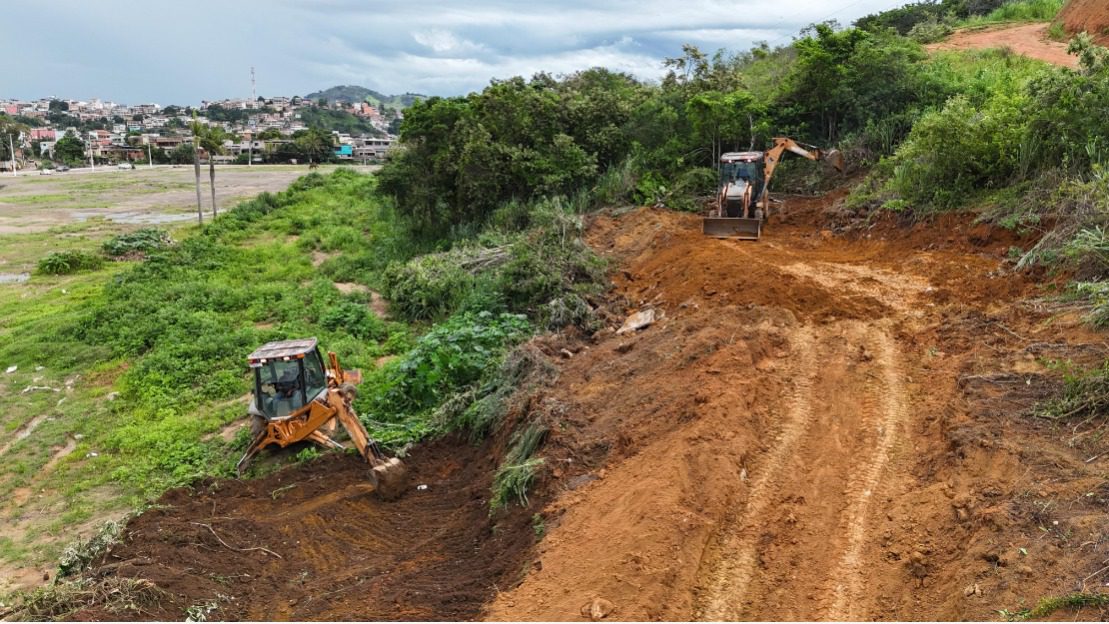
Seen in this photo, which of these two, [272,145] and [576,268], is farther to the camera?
[272,145]

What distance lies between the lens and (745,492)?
736 cm

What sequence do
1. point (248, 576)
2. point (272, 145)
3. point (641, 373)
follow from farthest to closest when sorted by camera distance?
1. point (272, 145)
2. point (641, 373)
3. point (248, 576)

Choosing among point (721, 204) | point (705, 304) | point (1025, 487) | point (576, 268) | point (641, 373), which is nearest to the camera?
point (1025, 487)

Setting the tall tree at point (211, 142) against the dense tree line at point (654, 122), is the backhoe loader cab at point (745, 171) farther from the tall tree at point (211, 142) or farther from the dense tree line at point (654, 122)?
the tall tree at point (211, 142)

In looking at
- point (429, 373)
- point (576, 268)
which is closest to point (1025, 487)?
point (429, 373)

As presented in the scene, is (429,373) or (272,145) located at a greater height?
(272,145)

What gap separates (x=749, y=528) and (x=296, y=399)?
298 inches

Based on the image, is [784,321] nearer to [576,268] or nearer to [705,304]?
[705,304]

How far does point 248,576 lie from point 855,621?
655 cm

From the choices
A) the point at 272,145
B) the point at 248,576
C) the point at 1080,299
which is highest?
the point at 272,145

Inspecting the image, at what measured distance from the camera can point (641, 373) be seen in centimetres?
1050

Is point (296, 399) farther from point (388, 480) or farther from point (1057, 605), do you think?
point (1057, 605)

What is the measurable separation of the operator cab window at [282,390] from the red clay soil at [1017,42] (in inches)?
896

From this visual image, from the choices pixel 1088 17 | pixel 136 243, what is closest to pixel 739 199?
pixel 1088 17
